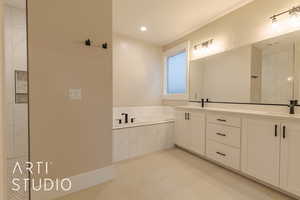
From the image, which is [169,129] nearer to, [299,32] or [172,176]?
[172,176]

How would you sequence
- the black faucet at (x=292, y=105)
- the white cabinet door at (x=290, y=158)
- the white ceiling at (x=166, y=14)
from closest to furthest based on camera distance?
the white cabinet door at (x=290, y=158) < the black faucet at (x=292, y=105) < the white ceiling at (x=166, y=14)

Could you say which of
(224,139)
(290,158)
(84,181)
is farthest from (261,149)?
(84,181)

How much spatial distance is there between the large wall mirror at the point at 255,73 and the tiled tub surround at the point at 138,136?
1051 millimetres

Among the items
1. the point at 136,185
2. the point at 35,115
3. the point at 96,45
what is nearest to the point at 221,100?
the point at 136,185

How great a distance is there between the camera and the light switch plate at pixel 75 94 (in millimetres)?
Result: 1717

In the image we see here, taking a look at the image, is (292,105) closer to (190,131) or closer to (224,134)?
(224,134)

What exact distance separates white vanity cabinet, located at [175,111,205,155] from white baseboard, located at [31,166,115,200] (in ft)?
4.86

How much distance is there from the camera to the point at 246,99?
2.33 metres

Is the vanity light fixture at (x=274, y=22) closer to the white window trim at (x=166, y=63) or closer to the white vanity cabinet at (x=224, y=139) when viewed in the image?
the white vanity cabinet at (x=224, y=139)

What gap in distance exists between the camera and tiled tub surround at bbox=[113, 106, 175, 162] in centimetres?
256

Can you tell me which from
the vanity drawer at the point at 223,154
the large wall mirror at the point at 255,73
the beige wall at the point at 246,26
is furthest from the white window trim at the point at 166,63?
the vanity drawer at the point at 223,154

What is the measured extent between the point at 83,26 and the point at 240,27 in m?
2.34

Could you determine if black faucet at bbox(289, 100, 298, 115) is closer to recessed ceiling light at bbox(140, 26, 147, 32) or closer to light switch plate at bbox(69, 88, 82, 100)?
light switch plate at bbox(69, 88, 82, 100)

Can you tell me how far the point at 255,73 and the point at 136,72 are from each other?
95.7 inches
